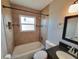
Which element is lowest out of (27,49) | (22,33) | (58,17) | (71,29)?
(27,49)

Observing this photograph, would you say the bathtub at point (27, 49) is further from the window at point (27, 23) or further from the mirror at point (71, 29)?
the mirror at point (71, 29)

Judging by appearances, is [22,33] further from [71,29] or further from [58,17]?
[71,29]

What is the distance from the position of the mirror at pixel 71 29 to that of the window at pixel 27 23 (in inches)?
68.3

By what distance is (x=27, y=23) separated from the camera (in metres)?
2.92

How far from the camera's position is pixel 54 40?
215 centimetres

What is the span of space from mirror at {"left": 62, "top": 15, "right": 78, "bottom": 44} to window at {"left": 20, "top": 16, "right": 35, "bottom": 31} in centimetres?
173

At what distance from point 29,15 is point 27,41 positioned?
1.29m

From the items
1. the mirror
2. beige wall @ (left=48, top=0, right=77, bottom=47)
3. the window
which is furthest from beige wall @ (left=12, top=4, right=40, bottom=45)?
the mirror

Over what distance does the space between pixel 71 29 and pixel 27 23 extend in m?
2.00

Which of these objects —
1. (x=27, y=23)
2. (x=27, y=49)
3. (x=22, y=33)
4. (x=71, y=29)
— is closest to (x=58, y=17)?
(x=71, y=29)

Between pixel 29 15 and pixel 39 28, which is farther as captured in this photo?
pixel 39 28

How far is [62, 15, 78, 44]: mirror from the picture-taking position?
141cm

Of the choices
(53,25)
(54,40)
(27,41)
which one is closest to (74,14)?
(53,25)

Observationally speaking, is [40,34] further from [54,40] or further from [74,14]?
[74,14]
